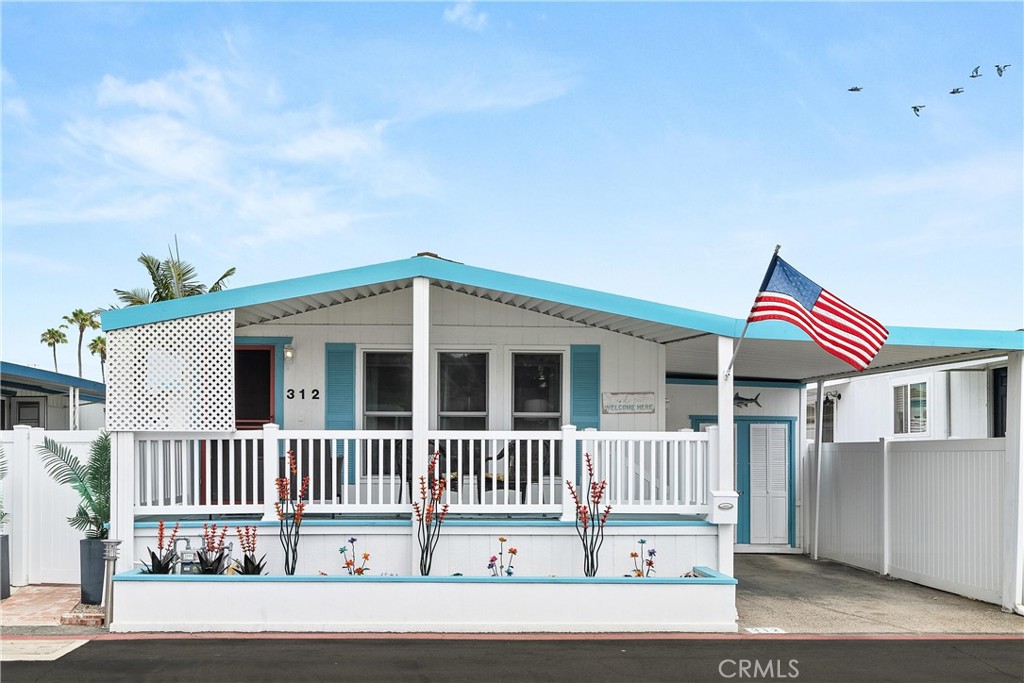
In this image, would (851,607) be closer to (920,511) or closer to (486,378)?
(920,511)

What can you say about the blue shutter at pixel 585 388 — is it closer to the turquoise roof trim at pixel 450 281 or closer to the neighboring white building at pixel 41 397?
the turquoise roof trim at pixel 450 281

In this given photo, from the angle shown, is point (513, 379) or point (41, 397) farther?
point (41, 397)

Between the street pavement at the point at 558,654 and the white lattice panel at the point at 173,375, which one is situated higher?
the white lattice panel at the point at 173,375

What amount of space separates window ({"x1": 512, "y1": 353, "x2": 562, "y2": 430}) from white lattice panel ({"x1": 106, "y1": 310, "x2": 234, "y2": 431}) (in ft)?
11.0

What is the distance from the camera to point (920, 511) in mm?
11453

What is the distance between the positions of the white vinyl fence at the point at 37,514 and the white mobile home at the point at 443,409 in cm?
122

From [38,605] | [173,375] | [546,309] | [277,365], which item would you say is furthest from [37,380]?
[546,309]

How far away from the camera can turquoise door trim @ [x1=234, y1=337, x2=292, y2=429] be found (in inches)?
430

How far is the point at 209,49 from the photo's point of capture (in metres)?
19.1

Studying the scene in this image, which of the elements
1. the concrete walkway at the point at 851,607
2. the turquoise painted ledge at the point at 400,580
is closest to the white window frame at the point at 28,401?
the turquoise painted ledge at the point at 400,580

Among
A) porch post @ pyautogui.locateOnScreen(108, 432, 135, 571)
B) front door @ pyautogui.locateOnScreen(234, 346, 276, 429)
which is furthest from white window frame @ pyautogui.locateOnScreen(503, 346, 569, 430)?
porch post @ pyautogui.locateOnScreen(108, 432, 135, 571)

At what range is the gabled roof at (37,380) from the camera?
17.1m

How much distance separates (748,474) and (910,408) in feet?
15.3

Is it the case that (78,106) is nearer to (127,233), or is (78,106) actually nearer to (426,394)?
(127,233)
